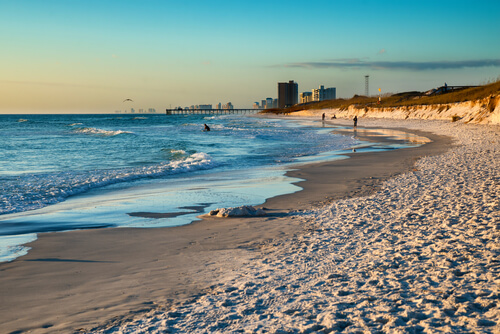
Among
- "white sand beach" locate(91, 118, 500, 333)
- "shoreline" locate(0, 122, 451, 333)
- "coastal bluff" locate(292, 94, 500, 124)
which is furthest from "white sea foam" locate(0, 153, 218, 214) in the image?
"coastal bluff" locate(292, 94, 500, 124)

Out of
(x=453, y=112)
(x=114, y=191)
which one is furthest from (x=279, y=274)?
(x=453, y=112)

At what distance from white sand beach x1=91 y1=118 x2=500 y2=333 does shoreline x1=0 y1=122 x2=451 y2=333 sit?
277 millimetres

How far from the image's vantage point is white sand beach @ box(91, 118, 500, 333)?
11.7 feet

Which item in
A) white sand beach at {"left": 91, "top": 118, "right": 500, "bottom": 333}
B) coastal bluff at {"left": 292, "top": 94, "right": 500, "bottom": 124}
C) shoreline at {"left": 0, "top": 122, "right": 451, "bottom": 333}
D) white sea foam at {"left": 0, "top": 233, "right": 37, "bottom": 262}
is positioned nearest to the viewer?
white sand beach at {"left": 91, "top": 118, "right": 500, "bottom": 333}

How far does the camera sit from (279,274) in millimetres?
4801

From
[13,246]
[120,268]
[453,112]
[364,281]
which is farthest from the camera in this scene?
[453,112]

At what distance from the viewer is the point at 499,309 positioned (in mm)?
3672

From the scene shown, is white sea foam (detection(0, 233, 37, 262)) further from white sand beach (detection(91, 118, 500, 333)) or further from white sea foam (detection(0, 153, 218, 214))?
white sand beach (detection(91, 118, 500, 333))

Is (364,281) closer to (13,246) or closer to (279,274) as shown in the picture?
(279,274)

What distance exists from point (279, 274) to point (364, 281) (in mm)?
1019

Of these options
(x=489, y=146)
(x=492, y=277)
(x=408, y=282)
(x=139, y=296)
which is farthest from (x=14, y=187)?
(x=489, y=146)

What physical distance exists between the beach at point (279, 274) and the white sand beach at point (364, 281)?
2 cm

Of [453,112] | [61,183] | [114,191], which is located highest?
[453,112]

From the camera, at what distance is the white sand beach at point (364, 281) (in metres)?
3.57
